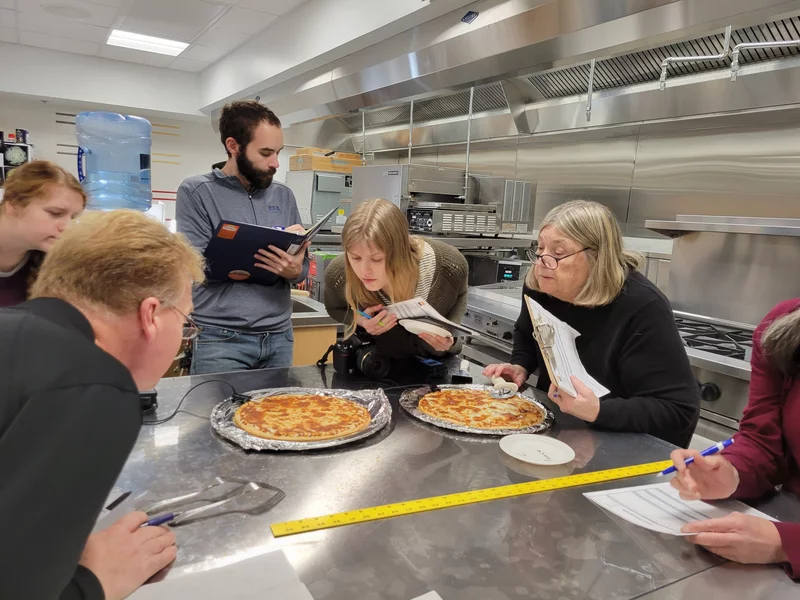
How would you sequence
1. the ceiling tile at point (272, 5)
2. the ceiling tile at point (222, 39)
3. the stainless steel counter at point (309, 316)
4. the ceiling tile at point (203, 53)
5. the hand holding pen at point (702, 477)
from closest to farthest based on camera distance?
the hand holding pen at point (702, 477)
the stainless steel counter at point (309, 316)
the ceiling tile at point (272, 5)
the ceiling tile at point (222, 39)
the ceiling tile at point (203, 53)

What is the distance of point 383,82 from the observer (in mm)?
2922

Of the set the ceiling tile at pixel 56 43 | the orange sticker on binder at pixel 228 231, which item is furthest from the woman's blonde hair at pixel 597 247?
the ceiling tile at pixel 56 43

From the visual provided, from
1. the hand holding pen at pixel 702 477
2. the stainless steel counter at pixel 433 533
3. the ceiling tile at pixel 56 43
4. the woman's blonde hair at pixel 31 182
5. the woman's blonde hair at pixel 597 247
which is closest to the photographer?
the stainless steel counter at pixel 433 533

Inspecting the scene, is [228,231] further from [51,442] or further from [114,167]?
[114,167]

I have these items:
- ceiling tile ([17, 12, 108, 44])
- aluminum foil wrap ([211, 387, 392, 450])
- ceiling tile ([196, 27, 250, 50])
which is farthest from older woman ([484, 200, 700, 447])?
ceiling tile ([17, 12, 108, 44])

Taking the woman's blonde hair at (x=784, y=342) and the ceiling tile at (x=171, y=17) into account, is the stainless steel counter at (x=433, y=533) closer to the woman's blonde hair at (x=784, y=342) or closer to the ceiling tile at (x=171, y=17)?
the woman's blonde hair at (x=784, y=342)

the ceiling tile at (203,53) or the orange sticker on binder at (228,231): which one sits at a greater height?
the ceiling tile at (203,53)

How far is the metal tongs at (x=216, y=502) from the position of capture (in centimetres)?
97

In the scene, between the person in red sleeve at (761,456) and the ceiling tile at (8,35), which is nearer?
the person in red sleeve at (761,456)

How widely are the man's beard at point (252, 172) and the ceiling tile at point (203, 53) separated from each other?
4.62m

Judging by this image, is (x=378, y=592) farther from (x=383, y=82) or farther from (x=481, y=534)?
(x=383, y=82)

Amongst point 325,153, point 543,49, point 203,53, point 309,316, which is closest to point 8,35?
point 203,53

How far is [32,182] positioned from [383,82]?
5.88ft

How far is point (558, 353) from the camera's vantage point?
146 cm
